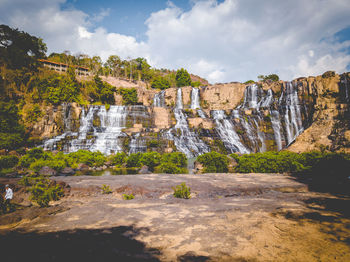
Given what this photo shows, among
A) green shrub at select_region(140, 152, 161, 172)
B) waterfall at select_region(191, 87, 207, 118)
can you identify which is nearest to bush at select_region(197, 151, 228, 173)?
green shrub at select_region(140, 152, 161, 172)

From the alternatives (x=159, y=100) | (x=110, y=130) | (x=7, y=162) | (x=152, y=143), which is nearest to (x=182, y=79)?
(x=159, y=100)

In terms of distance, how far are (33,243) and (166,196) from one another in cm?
472

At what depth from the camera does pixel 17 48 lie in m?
36.9

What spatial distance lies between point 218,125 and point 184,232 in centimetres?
2848

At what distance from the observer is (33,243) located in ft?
10.1

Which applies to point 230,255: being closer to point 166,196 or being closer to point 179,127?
point 166,196

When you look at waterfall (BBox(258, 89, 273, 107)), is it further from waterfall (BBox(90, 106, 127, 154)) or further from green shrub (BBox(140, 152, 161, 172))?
green shrub (BBox(140, 152, 161, 172))

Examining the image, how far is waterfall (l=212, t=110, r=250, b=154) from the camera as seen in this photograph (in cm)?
2791

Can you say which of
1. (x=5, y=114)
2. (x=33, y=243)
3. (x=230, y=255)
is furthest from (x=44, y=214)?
(x=5, y=114)

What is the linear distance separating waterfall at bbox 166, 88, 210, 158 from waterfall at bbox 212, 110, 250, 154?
3716 mm

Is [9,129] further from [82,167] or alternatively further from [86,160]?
[82,167]

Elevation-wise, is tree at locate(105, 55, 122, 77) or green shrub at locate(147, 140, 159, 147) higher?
tree at locate(105, 55, 122, 77)

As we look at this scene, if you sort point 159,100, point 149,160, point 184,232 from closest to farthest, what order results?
point 184,232, point 149,160, point 159,100

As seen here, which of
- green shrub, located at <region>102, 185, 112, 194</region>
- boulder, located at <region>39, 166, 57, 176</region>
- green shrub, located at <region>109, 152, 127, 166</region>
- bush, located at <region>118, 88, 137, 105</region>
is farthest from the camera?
bush, located at <region>118, 88, 137, 105</region>
